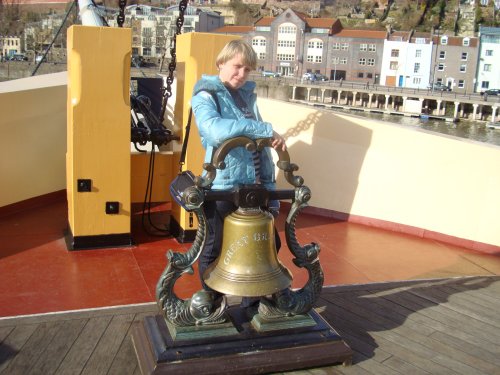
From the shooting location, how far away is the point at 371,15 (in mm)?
106562

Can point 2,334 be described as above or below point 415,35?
below

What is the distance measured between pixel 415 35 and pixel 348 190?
75274mm

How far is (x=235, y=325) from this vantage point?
2.85 m

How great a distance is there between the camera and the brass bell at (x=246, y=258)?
264cm

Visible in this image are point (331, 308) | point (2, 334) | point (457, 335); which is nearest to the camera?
point (2, 334)

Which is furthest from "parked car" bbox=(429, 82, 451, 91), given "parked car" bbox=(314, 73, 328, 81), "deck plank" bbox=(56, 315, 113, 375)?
Result: "deck plank" bbox=(56, 315, 113, 375)

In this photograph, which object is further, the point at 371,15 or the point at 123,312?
the point at 371,15

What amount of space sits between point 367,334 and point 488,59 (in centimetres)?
7466

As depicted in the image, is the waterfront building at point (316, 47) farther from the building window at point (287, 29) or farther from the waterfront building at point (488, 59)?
the waterfront building at point (488, 59)

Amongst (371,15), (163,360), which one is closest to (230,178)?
(163,360)

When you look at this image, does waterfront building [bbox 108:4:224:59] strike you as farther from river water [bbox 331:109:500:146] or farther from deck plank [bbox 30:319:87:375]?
deck plank [bbox 30:319:87:375]

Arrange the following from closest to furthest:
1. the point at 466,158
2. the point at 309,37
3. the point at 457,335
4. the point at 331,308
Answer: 1. the point at 457,335
2. the point at 331,308
3. the point at 466,158
4. the point at 309,37

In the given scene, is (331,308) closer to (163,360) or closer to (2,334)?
(163,360)

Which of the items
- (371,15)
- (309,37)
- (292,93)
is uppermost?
(371,15)
